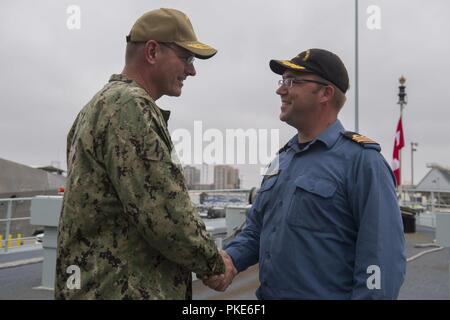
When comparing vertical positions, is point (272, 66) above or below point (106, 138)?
above

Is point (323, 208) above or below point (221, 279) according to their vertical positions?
above

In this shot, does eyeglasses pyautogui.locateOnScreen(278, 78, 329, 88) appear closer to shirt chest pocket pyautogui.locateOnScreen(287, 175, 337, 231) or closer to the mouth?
the mouth

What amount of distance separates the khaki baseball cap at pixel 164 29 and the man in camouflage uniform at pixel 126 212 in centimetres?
23

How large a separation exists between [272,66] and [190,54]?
536 millimetres

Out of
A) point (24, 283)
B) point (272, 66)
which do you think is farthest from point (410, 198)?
point (272, 66)

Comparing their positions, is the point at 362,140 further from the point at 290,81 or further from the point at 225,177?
the point at 225,177

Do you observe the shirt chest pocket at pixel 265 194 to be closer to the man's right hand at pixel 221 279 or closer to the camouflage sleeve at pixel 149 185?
the man's right hand at pixel 221 279

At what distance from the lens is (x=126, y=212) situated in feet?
5.18

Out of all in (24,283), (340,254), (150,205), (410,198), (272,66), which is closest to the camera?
(150,205)

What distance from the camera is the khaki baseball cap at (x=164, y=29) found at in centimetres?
182

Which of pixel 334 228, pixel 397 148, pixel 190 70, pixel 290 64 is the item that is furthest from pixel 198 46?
pixel 397 148

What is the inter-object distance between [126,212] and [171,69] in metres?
0.65

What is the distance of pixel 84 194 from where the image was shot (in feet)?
5.36

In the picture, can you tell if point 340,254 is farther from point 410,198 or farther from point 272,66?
point 410,198
